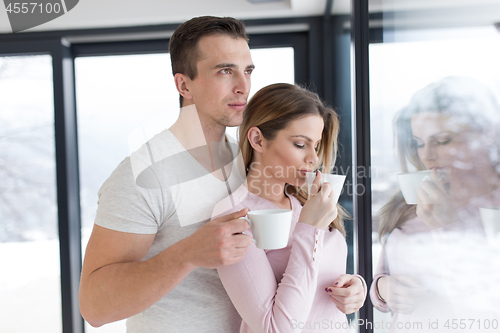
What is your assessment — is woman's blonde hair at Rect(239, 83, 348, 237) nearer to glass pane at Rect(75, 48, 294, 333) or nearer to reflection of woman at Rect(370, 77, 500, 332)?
reflection of woman at Rect(370, 77, 500, 332)

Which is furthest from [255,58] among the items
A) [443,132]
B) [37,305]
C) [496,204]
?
[37,305]

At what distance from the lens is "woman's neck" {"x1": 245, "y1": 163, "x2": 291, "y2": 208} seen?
0.94 m

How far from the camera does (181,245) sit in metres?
0.71

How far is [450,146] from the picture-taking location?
0.44 metres

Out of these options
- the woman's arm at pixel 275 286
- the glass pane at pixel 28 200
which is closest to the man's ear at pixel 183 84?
the woman's arm at pixel 275 286

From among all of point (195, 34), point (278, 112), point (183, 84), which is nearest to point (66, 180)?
point (183, 84)

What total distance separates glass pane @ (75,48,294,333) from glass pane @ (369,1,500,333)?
1158 millimetres

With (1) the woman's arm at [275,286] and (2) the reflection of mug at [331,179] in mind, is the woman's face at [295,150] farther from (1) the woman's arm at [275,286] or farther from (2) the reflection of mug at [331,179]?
(1) the woman's arm at [275,286]

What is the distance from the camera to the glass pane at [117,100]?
1.88 meters

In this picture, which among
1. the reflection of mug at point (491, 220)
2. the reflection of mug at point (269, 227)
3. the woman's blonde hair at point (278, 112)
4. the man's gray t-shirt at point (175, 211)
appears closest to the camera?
the reflection of mug at point (491, 220)

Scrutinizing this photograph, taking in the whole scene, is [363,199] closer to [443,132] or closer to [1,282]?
[443,132]

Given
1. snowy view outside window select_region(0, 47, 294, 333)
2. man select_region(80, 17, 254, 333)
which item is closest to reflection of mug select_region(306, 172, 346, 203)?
man select_region(80, 17, 254, 333)

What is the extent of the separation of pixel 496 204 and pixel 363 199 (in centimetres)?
65

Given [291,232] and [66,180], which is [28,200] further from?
[291,232]
